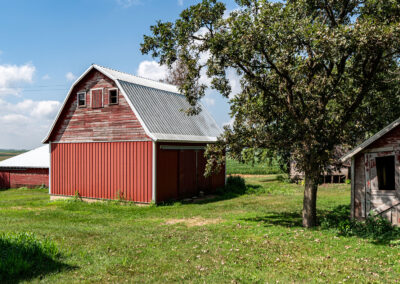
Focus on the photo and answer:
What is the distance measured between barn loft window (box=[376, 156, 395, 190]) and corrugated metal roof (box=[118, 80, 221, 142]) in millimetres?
10032

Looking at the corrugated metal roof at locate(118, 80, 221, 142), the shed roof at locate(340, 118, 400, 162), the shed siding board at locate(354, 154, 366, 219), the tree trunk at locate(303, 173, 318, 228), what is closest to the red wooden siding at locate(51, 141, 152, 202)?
the corrugated metal roof at locate(118, 80, 221, 142)

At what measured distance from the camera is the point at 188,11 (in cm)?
1148

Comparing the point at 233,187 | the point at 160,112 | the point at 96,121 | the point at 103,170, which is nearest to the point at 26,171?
the point at 96,121

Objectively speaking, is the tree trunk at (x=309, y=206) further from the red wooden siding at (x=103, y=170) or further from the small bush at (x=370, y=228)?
the red wooden siding at (x=103, y=170)

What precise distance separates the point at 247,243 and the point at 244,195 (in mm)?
12245

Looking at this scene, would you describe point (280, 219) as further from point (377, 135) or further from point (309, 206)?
point (377, 135)

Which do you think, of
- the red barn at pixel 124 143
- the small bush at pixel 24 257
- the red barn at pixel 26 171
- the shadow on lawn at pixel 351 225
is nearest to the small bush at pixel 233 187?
the red barn at pixel 124 143

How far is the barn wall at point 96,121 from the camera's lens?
60.5 ft

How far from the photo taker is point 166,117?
1991cm

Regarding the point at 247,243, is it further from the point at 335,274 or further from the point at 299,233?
the point at 335,274

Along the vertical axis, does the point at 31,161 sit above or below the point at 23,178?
above

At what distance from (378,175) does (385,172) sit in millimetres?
921

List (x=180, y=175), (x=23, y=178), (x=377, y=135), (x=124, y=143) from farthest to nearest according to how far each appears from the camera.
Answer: (x=23, y=178), (x=180, y=175), (x=124, y=143), (x=377, y=135)

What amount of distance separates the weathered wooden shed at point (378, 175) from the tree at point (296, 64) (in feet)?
2.69
